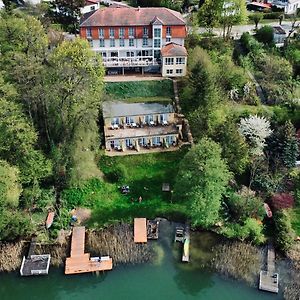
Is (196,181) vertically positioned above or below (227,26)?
below

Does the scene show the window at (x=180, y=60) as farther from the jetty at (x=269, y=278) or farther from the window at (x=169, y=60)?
the jetty at (x=269, y=278)

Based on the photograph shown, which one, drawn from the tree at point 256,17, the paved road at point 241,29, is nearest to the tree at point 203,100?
the paved road at point 241,29

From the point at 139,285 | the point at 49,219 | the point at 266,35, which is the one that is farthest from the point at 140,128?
the point at 266,35

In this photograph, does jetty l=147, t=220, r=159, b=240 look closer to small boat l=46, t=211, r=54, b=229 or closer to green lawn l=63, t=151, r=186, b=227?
green lawn l=63, t=151, r=186, b=227

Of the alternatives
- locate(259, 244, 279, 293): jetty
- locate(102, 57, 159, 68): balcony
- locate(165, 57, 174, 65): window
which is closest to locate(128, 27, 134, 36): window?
locate(102, 57, 159, 68): balcony

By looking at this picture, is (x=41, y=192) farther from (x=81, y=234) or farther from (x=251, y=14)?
(x=251, y=14)

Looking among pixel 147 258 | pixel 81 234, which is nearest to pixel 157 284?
pixel 147 258
